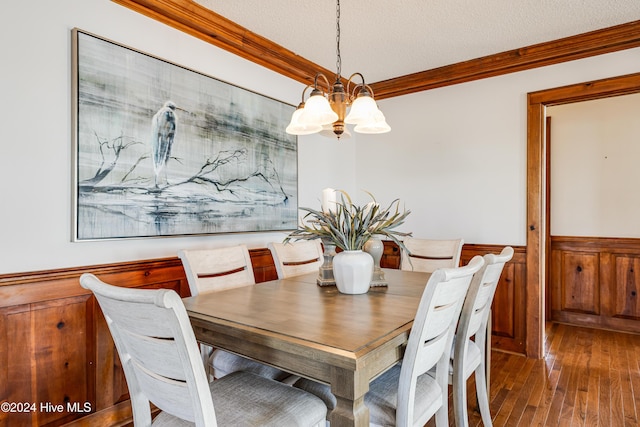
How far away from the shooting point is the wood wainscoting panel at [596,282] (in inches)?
139

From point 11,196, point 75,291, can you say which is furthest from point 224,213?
point 11,196

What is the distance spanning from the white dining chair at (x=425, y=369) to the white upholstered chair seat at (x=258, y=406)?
145mm

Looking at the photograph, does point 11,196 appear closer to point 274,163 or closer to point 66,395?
point 66,395

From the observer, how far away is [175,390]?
1.01 metres

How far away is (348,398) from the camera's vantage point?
3.34 feet

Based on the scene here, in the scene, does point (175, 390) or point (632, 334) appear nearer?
point (175, 390)

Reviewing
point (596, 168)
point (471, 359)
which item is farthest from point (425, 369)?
point (596, 168)

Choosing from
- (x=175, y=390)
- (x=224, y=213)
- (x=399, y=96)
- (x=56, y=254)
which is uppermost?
(x=399, y=96)

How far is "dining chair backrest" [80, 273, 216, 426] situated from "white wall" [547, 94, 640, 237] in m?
4.16

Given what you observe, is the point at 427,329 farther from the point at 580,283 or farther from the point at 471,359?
the point at 580,283

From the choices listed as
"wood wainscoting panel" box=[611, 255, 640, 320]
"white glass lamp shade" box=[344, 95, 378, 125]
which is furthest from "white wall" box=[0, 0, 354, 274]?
"wood wainscoting panel" box=[611, 255, 640, 320]

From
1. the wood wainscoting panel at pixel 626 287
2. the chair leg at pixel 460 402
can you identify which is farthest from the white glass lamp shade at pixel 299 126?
the wood wainscoting panel at pixel 626 287

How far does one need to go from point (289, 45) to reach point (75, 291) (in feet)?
7.35

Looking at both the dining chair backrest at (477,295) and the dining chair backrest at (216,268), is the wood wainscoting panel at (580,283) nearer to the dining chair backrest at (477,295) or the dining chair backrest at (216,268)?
the dining chair backrest at (477,295)
